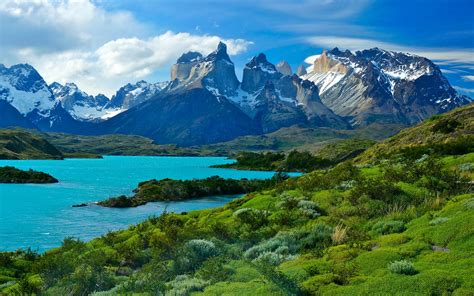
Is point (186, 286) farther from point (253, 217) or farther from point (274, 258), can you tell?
point (253, 217)

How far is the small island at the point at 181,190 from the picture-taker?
98500 millimetres

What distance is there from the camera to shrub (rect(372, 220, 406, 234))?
910 inches

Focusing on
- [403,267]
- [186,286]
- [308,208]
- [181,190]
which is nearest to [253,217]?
[308,208]

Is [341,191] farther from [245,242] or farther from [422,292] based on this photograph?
[422,292]

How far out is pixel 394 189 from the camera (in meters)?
31.2

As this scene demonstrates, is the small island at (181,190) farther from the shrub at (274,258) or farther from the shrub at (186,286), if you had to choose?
the shrub at (186,286)

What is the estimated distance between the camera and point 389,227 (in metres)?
23.6

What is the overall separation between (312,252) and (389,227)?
5470mm

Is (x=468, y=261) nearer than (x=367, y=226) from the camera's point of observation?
Yes

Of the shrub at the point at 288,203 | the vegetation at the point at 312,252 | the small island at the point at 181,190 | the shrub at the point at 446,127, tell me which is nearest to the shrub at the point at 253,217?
the vegetation at the point at 312,252

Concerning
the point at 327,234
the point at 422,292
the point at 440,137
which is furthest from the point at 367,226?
the point at 440,137

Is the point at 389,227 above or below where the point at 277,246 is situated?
above

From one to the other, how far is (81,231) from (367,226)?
5111 centimetres

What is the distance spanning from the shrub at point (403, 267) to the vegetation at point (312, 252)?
0.14ft
